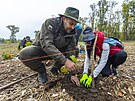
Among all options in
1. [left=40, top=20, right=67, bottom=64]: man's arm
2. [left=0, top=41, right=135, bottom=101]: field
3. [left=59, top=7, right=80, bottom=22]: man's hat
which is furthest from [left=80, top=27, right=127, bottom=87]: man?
[left=40, top=20, right=67, bottom=64]: man's arm

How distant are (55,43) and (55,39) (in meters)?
0.09

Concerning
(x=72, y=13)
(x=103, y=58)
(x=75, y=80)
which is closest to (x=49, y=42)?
(x=72, y=13)

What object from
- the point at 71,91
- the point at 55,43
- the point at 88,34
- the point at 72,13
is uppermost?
the point at 72,13

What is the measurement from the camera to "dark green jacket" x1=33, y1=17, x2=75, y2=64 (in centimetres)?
276

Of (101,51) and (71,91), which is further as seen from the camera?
(101,51)

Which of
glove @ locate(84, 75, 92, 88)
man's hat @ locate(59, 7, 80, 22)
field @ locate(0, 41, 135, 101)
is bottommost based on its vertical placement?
field @ locate(0, 41, 135, 101)

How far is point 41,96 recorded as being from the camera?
2814 millimetres

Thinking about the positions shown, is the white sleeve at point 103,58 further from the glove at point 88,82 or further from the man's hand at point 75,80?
the man's hand at point 75,80

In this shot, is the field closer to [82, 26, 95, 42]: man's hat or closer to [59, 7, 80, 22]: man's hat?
[82, 26, 95, 42]: man's hat

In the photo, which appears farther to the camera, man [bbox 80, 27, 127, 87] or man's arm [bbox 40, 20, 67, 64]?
man [bbox 80, 27, 127, 87]

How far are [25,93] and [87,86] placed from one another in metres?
0.95

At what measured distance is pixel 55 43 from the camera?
3162 millimetres

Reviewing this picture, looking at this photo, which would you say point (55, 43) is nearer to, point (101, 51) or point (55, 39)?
point (55, 39)

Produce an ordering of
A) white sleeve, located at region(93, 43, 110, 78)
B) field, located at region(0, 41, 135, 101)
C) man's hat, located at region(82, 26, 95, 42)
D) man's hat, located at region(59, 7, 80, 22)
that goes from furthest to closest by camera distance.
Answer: white sleeve, located at region(93, 43, 110, 78) → man's hat, located at region(82, 26, 95, 42) → man's hat, located at region(59, 7, 80, 22) → field, located at region(0, 41, 135, 101)
